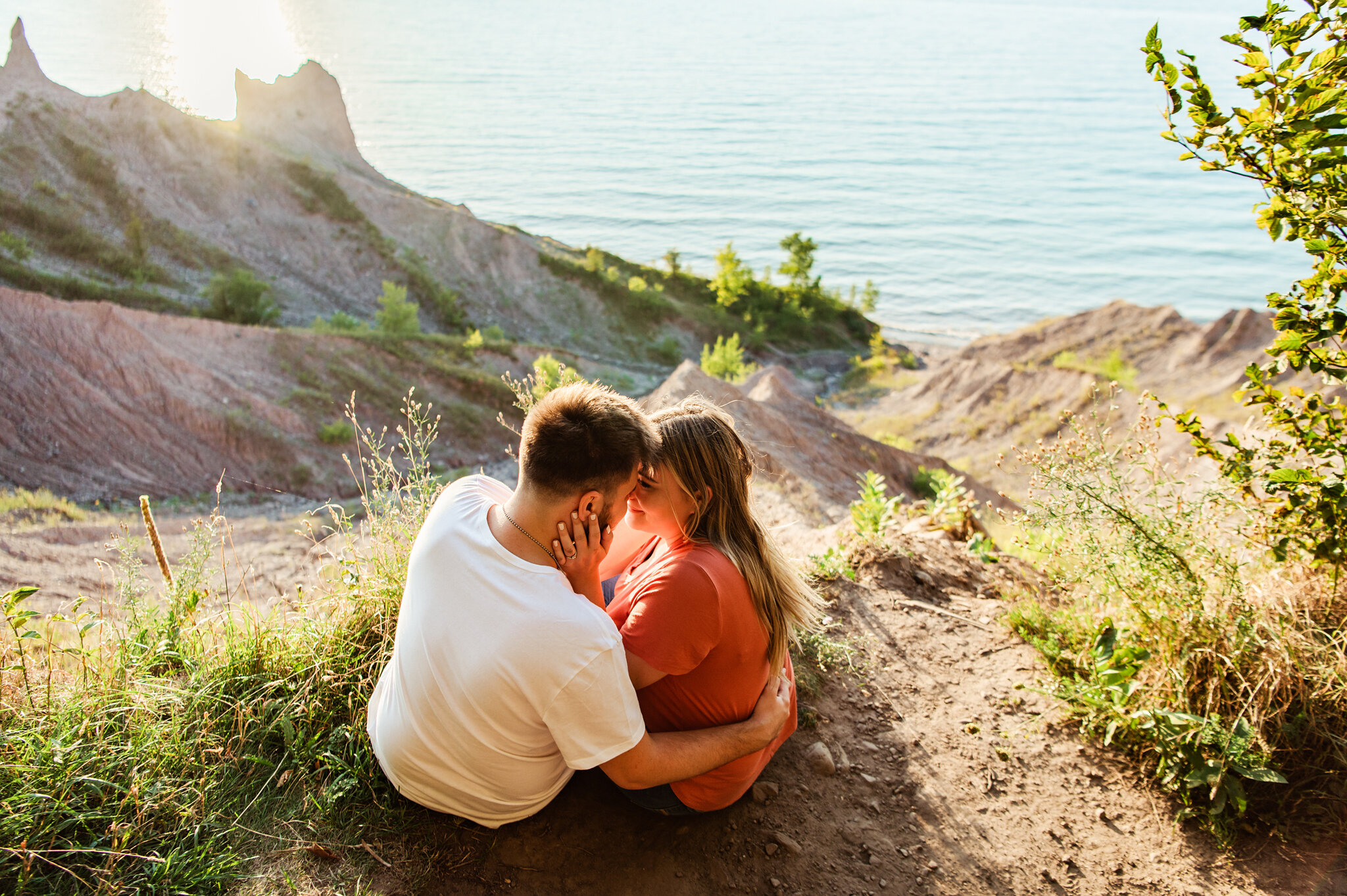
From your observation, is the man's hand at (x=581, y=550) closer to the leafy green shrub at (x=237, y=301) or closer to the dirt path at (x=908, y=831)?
the dirt path at (x=908, y=831)

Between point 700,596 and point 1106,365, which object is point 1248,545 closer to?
point 700,596

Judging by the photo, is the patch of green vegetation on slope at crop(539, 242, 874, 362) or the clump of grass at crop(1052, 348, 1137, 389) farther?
the patch of green vegetation on slope at crop(539, 242, 874, 362)

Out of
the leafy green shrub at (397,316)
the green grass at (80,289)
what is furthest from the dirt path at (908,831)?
the leafy green shrub at (397,316)

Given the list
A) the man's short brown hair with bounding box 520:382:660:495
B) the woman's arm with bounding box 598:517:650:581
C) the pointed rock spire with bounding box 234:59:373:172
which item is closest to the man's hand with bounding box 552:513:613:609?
the man's short brown hair with bounding box 520:382:660:495

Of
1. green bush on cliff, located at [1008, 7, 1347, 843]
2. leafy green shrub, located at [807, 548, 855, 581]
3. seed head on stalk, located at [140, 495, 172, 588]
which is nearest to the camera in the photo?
green bush on cliff, located at [1008, 7, 1347, 843]

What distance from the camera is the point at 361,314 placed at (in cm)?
3641

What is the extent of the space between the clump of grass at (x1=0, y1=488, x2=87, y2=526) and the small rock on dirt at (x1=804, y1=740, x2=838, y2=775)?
1532 cm

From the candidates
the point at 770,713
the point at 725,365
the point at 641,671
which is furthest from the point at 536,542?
the point at 725,365

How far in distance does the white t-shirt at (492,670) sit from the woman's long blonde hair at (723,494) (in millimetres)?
607

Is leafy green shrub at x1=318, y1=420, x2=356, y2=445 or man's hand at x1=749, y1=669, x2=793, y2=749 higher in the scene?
man's hand at x1=749, y1=669, x2=793, y2=749

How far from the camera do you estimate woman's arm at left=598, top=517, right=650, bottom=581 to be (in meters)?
2.98

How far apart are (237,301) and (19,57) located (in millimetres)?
18923

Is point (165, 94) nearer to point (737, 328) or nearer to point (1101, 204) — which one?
point (737, 328)

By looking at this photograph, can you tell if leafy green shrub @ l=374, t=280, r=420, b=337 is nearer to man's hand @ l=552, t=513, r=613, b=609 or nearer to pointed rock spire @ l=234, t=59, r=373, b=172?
pointed rock spire @ l=234, t=59, r=373, b=172
